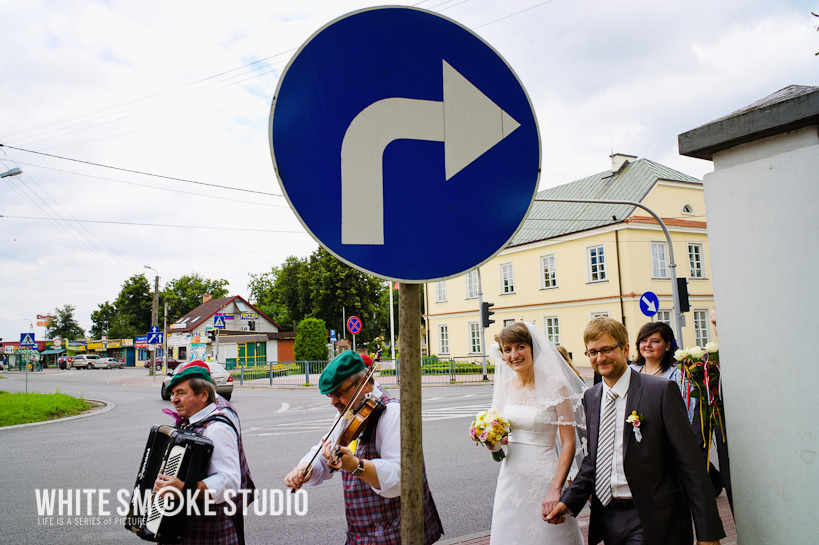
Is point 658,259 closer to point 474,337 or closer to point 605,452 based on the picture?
point 474,337

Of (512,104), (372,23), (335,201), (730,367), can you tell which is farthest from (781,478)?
(372,23)

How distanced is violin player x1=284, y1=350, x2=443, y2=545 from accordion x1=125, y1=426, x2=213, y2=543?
2.09 ft

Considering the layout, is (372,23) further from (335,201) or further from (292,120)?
(335,201)

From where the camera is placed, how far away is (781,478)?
8.31 feet

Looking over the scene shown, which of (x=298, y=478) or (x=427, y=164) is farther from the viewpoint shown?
(x=298, y=478)

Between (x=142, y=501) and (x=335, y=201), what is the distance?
2531mm

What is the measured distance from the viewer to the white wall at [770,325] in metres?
2.43

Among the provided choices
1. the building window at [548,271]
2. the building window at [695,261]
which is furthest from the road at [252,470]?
the building window at [695,261]

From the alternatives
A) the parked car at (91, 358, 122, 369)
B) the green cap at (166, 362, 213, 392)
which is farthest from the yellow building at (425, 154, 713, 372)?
the parked car at (91, 358, 122, 369)

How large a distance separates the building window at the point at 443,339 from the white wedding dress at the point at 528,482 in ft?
131

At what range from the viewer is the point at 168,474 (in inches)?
119

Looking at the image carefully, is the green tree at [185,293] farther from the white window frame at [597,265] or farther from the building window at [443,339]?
the white window frame at [597,265]

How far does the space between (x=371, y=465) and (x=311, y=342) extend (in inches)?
1481

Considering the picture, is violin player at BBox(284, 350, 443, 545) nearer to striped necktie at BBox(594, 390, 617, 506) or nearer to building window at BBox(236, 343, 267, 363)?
striped necktie at BBox(594, 390, 617, 506)
